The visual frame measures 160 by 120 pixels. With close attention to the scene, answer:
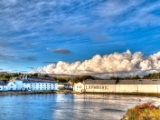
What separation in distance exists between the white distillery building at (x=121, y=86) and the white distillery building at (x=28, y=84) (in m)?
18.2

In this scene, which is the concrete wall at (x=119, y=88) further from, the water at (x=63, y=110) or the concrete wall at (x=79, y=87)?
the water at (x=63, y=110)

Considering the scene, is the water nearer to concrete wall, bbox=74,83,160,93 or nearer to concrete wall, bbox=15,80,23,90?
concrete wall, bbox=74,83,160,93

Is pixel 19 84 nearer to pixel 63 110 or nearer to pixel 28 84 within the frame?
pixel 28 84

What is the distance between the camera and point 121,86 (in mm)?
92188

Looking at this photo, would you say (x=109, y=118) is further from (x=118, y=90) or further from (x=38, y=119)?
(x=118, y=90)

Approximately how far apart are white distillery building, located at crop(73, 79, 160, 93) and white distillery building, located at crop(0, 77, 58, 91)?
59.7ft

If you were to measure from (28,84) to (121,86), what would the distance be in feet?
134

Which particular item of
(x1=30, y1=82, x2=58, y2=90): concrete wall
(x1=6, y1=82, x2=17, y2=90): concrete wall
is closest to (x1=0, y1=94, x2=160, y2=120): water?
(x1=6, y1=82, x2=17, y2=90): concrete wall

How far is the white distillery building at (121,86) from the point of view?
83.4 meters

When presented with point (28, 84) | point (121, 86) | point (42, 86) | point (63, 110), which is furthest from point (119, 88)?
point (63, 110)

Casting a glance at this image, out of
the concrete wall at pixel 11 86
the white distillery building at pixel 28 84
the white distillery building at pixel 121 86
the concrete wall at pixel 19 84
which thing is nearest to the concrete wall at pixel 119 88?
the white distillery building at pixel 121 86

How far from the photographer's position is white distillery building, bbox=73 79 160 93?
83.4 meters

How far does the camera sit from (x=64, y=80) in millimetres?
150125

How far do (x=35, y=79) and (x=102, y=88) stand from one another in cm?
3271
